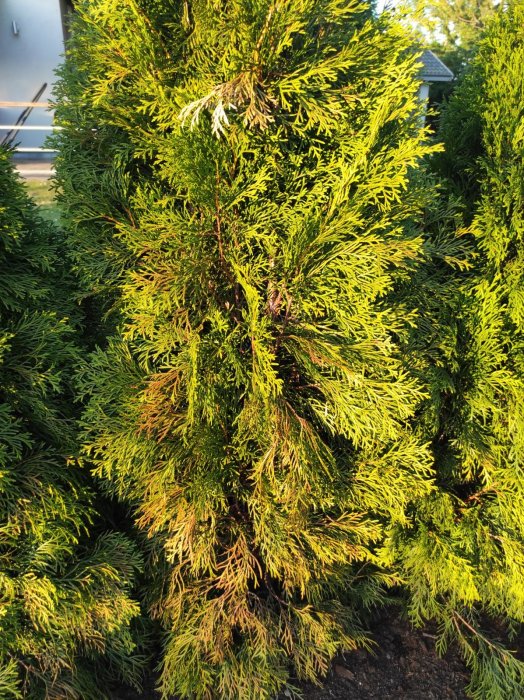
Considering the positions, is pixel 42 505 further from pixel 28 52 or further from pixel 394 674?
pixel 28 52

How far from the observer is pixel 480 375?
3.44m

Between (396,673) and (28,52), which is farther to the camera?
(28,52)

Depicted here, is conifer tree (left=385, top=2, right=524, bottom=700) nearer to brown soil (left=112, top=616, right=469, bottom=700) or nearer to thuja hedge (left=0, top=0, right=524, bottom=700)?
thuja hedge (left=0, top=0, right=524, bottom=700)

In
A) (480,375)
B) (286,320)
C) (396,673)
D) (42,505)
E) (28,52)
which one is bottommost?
(396,673)

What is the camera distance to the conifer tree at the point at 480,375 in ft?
10.9

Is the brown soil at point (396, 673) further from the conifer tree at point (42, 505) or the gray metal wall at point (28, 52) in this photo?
the gray metal wall at point (28, 52)

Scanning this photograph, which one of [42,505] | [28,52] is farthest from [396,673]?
[28,52]

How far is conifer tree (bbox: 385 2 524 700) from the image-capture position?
10.9 feet

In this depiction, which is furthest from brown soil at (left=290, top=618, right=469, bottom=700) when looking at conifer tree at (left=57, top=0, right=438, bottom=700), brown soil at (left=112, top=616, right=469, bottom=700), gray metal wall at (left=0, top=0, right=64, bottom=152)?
gray metal wall at (left=0, top=0, right=64, bottom=152)

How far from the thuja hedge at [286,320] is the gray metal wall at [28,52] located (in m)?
13.0

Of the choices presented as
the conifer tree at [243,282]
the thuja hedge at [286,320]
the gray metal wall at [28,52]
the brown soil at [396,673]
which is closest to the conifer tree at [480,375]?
the thuja hedge at [286,320]

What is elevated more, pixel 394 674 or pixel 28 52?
pixel 28 52

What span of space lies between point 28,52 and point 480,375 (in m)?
15.6

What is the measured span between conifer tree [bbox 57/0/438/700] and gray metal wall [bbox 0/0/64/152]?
1298cm
